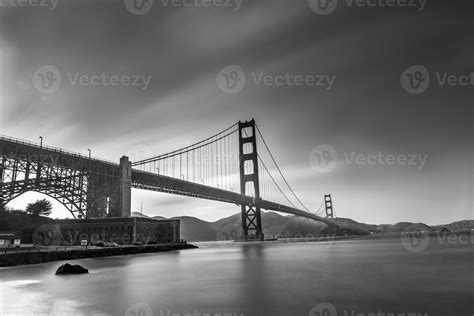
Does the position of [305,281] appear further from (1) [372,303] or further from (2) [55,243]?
(2) [55,243]

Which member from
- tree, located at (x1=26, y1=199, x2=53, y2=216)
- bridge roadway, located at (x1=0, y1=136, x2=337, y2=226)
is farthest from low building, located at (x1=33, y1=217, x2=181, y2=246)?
bridge roadway, located at (x1=0, y1=136, x2=337, y2=226)

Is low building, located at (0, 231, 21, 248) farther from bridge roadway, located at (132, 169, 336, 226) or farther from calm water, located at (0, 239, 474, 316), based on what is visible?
bridge roadway, located at (132, 169, 336, 226)

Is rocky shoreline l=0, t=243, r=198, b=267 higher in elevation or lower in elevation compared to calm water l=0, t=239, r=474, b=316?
higher

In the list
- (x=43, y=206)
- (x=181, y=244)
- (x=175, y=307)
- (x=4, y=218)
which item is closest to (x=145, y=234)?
(x=181, y=244)

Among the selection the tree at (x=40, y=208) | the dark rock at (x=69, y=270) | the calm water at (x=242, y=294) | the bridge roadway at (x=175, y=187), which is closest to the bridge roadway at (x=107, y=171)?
the bridge roadway at (x=175, y=187)

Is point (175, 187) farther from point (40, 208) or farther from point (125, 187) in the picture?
point (40, 208)

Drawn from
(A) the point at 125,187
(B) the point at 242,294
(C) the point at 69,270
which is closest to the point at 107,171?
(A) the point at 125,187
